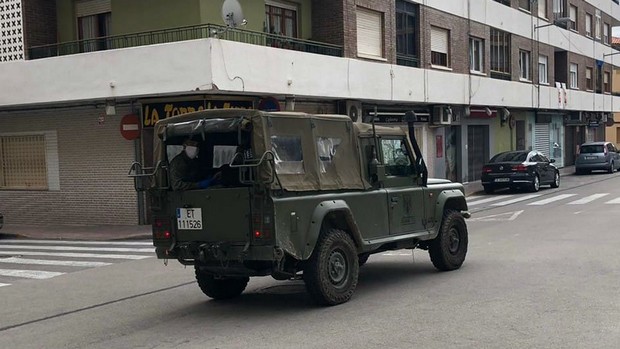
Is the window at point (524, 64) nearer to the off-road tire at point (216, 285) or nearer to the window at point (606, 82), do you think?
the window at point (606, 82)

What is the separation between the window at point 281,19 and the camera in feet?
62.4

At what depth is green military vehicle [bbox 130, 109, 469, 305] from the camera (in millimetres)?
6855

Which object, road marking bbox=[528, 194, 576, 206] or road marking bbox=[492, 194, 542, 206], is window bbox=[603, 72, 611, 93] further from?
road marking bbox=[528, 194, 576, 206]

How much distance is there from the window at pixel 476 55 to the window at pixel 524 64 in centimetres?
484

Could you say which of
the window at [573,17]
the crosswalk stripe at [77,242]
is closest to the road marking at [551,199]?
the crosswalk stripe at [77,242]

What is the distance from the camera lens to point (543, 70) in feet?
119

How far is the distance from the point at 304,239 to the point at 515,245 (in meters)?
5.74

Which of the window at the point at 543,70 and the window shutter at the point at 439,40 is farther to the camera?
the window at the point at 543,70

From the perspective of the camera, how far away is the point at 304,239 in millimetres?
6980

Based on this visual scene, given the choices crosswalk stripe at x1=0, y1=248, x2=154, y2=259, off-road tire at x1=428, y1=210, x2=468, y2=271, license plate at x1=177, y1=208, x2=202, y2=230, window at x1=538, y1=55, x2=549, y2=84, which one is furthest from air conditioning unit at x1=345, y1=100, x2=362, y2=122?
window at x1=538, y1=55, x2=549, y2=84

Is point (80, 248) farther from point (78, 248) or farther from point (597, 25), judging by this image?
point (597, 25)

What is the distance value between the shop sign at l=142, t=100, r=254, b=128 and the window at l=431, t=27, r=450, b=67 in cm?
1073

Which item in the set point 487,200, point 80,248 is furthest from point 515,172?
point 80,248

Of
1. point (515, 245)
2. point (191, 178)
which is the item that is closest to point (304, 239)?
point (191, 178)
